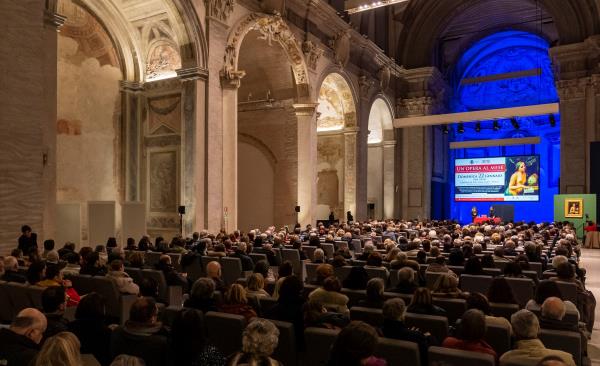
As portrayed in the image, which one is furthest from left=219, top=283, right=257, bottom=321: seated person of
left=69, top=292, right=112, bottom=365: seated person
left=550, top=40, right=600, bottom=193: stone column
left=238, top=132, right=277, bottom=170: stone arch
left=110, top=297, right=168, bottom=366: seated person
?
left=550, top=40, right=600, bottom=193: stone column

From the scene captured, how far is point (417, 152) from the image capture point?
2636 centimetres

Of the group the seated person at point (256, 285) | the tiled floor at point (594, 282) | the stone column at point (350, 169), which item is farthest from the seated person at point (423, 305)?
the stone column at point (350, 169)

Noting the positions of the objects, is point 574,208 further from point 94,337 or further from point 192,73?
point 94,337

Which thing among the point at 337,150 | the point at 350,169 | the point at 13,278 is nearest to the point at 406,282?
the point at 13,278

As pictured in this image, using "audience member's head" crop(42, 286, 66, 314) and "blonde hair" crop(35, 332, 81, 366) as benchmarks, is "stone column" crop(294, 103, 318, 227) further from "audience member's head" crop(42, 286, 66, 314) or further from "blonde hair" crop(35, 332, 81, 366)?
"blonde hair" crop(35, 332, 81, 366)

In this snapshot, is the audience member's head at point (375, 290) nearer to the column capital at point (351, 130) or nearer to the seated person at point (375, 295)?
the seated person at point (375, 295)

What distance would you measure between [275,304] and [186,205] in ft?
31.4

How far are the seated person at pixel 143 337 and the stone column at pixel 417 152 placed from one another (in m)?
23.7

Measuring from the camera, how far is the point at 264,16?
15.8 m

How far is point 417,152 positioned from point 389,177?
199 cm

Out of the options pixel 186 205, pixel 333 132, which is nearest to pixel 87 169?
pixel 186 205

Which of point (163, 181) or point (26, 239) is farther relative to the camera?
point (163, 181)

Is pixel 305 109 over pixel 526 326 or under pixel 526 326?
over

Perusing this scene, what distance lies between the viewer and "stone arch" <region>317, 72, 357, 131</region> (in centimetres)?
2153
